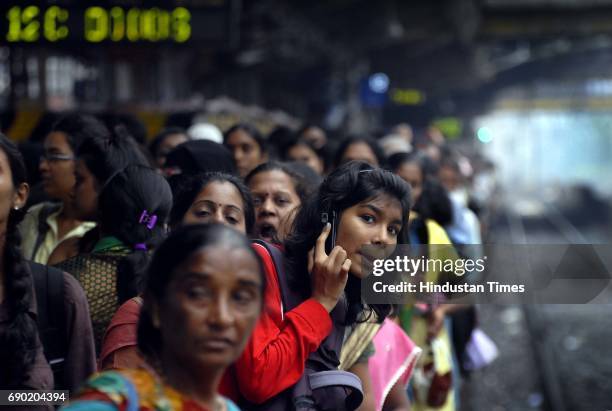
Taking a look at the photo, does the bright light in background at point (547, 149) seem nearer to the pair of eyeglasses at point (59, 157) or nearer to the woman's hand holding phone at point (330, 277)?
the pair of eyeglasses at point (59, 157)

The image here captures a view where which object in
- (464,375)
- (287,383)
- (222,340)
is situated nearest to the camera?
(222,340)

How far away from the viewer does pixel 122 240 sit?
165 inches

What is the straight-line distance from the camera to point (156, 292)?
2.54 m

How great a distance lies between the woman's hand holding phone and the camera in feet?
11.4

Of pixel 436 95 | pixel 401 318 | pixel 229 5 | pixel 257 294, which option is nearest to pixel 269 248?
pixel 257 294

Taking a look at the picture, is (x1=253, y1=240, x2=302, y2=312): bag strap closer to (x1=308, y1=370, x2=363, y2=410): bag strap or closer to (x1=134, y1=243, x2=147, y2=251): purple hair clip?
(x1=308, y1=370, x2=363, y2=410): bag strap

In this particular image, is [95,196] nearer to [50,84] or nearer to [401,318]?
[401,318]

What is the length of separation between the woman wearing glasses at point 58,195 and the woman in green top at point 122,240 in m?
0.74

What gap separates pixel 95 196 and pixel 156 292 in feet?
8.80

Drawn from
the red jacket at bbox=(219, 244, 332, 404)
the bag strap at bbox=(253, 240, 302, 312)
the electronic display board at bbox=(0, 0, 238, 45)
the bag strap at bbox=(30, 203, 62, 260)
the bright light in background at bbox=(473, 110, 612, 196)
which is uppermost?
the bright light in background at bbox=(473, 110, 612, 196)

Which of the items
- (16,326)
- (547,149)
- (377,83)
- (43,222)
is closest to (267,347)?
(16,326)

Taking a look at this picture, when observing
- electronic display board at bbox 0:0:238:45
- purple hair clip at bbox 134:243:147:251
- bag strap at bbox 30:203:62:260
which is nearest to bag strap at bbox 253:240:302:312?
purple hair clip at bbox 134:243:147:251

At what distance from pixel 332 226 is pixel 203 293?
4.49 feet

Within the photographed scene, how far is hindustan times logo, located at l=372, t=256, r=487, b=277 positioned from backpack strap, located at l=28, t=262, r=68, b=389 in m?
0.95
